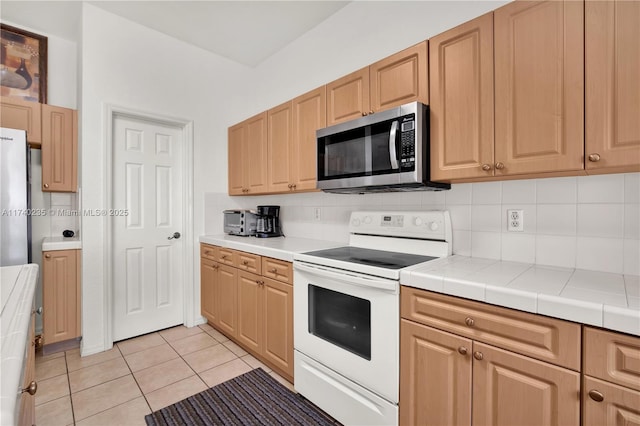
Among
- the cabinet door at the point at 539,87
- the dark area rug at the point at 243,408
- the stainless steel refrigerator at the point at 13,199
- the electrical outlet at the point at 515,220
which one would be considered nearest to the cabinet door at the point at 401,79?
the cabinet door at the point at 539,87

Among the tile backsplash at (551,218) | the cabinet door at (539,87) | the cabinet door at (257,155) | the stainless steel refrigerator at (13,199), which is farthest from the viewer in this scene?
the cabinet door at (257,155)

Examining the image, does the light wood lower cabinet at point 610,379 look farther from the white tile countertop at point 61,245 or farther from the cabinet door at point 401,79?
the white tile countertop at point 61,245

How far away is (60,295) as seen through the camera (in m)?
2.45

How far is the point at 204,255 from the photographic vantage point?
3033mm

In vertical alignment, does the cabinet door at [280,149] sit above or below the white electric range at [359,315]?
above

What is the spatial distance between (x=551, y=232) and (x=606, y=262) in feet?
0.77

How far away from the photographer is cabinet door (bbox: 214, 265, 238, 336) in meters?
2.55

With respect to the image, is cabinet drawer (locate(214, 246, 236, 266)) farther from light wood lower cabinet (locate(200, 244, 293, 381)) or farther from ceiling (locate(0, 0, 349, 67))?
ceiling (locate(0, 0, 349, 67))

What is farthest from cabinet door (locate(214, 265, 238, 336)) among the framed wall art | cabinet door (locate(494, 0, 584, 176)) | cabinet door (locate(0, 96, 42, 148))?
the framed wall art

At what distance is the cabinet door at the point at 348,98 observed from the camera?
1935 millimetres

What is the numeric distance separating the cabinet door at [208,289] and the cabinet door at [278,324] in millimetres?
867

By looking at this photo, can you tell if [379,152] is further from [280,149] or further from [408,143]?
[280,149]

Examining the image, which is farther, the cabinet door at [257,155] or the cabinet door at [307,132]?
the cabinet door at [257,155]

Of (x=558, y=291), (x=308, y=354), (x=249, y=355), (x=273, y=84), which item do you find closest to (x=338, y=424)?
(x=308, y=354)
